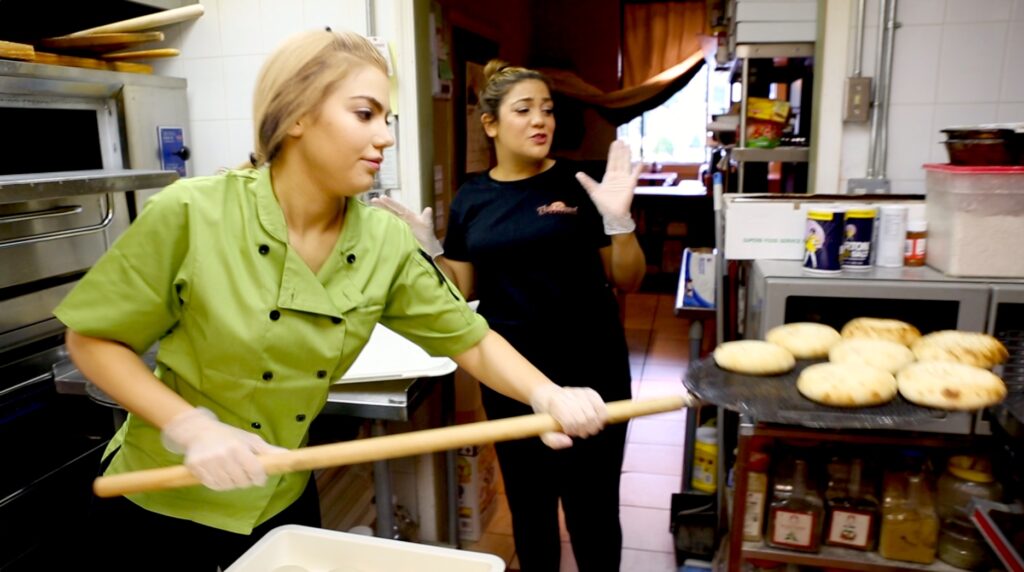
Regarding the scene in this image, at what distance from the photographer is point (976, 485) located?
Result: 5.41 ft

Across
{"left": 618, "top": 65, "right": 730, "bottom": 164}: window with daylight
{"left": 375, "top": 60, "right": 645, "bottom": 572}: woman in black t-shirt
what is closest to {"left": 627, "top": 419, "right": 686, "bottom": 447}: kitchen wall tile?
{"left": 375, "top": 60, "right": 645, "bottom": 572}: woman in black t-shirt

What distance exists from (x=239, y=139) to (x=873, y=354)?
6.08 ft

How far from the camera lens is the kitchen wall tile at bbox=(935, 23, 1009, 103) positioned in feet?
6.06

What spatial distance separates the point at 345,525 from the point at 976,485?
1786 millimetres

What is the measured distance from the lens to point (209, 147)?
2297 millimetres

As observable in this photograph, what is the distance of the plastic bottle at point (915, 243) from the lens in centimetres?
169

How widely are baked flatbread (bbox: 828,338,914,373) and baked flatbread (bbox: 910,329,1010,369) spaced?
3 cm

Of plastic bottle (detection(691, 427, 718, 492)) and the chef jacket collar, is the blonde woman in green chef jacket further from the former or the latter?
plastic bottle (detection(691, 427, 718, 492))

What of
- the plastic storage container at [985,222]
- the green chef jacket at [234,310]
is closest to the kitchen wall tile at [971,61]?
the plastic storage container at [985,222]

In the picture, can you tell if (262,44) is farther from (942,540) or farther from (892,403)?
(942,540)

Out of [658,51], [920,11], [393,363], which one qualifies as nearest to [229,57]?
[393,363]

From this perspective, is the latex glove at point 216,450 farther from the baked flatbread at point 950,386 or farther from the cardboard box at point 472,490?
the cardboard box at point 472,490

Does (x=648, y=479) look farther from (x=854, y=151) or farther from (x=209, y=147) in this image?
(x=209, y=147)

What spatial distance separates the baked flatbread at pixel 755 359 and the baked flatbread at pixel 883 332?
0.73ft
